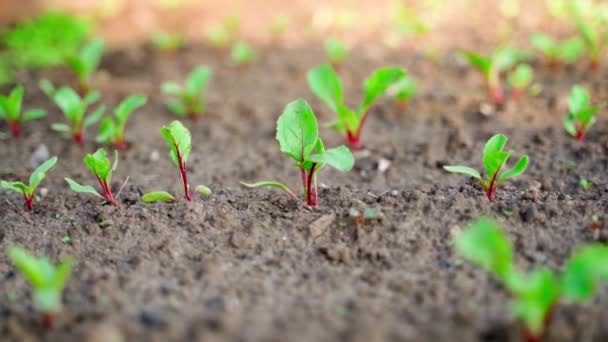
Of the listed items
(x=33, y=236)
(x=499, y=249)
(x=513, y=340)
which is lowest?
(x=33, y=236)

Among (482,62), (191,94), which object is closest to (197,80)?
(191,94)

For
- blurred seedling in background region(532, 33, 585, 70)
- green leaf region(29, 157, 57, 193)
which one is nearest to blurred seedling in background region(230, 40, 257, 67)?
blurred seedling in background region(532, 33, 585, 70)

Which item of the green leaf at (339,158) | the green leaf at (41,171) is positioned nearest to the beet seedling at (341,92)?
the green leaf at (339,158)

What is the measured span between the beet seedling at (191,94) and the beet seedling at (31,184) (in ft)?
3.60

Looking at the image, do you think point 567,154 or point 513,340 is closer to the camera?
point 513,340

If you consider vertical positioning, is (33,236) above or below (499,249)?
below

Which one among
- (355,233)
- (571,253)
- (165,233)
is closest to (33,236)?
(165,233)

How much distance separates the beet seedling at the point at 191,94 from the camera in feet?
12.5

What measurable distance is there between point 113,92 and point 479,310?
3257 millimetres

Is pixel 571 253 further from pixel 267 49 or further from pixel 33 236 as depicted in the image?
pixel 267 49

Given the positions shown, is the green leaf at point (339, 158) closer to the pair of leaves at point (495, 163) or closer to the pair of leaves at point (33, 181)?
the pair of leaves at point (495, 163)

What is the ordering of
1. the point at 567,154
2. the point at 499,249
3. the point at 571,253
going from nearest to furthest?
1. the point at 499,249
2. the point at 571,253
3. the point at 567,154

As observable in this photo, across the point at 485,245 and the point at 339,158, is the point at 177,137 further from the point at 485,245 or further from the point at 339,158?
the point at 485,245

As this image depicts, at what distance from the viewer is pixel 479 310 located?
1955 mm
